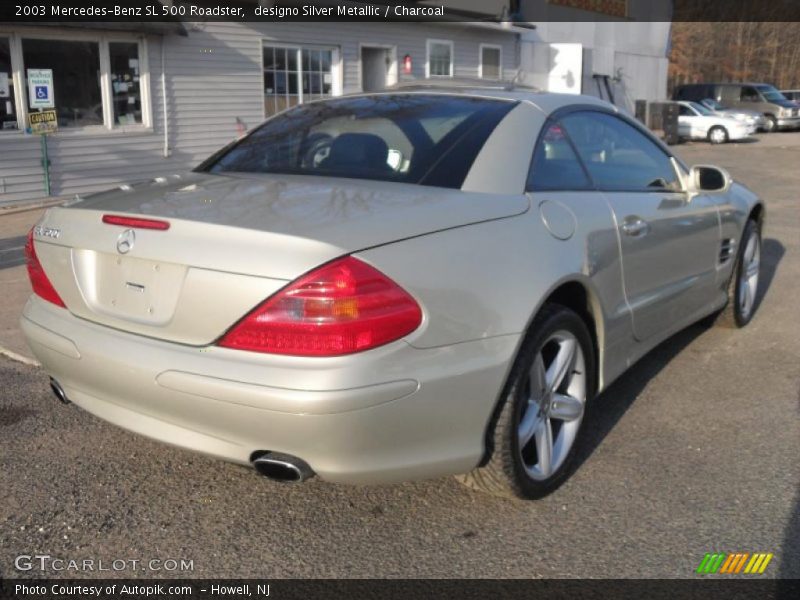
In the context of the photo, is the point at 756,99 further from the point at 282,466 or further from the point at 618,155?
the point at 282,466

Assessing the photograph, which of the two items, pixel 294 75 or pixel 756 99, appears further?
pixel 756 99

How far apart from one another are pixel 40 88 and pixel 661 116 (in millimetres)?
18916

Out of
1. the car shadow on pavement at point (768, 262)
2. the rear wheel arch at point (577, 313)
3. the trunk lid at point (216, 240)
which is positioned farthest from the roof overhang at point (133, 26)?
the rear wheel arch at point (577, 313)

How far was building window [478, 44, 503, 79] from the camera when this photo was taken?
1931 cm

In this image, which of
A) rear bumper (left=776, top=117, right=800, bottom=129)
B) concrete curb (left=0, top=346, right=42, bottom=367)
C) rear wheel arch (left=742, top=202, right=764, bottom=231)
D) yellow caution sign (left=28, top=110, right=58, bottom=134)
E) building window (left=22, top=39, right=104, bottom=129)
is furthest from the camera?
rear bumper (left=776, top=117, right=800, bottom=129)

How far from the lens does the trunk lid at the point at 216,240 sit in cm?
247

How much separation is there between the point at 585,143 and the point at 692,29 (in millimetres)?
48784

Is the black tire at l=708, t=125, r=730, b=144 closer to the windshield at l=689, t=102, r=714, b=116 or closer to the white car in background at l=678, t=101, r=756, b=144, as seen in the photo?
the white car in background at l=678, t=101, r=756, b=144

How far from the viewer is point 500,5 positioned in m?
19.5

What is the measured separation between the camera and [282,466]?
2.54 m

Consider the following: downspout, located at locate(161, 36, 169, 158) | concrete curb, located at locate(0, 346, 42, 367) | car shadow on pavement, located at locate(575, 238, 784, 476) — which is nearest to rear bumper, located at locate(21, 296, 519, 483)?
car shadow on pavement, located at locate(575, 238, 784, 476)

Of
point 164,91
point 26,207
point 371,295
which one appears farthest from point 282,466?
point 164,91

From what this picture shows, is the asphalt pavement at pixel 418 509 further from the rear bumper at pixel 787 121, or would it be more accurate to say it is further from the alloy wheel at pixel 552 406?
the rear bumper at pixel 787 121

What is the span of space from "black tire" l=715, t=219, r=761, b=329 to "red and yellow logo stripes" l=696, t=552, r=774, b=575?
2.63 meters
